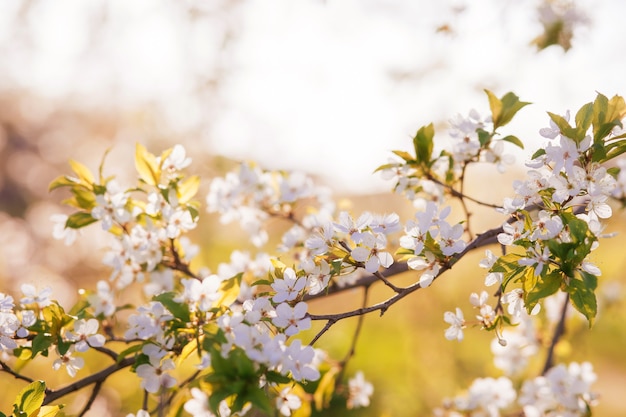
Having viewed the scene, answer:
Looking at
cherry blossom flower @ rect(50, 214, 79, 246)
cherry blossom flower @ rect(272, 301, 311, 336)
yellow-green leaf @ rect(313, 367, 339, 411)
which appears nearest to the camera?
cherry blossom flower @ rect(272, 301, 311, 336)

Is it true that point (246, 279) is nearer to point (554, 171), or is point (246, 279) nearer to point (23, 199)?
point (554, 171)

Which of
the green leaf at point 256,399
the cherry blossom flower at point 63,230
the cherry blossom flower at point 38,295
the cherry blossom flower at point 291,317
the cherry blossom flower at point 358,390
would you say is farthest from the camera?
the cherry blossom flower at point 358,390

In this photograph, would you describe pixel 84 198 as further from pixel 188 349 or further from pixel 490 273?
pixel 490 273

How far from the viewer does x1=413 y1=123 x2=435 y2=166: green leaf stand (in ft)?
3.68

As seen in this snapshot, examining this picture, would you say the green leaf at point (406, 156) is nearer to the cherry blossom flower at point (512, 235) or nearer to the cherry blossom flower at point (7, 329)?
the cherry blossom flower at point (512, 235)

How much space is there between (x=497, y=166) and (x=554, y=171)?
38 centimetres

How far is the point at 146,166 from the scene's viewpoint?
A: 1154mm

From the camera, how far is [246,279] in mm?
1439

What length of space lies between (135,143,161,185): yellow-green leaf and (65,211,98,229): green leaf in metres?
0.15

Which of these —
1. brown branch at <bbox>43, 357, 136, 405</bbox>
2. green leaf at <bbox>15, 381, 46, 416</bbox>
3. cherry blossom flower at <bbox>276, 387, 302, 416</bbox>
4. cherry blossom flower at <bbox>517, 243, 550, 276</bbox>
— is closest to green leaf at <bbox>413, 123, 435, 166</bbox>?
cherry blossom flower at <bbox>517, 243, 550, 276</bbox>

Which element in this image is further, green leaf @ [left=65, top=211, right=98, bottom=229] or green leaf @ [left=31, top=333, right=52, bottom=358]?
green leaf @ [left=65, top=211, right=98, bottom=229]

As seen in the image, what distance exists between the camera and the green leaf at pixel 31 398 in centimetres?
86

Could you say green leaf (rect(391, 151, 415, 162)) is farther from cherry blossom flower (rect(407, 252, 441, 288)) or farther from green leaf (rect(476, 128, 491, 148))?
cherry blossom flower (rect(407, 252, 441, 288))

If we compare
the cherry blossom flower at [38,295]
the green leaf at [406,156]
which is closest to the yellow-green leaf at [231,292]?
the cherry blossom flower at [38,295]
